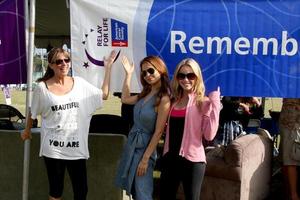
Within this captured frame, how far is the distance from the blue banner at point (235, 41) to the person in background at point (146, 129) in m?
0.80

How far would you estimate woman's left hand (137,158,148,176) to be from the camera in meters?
3.61

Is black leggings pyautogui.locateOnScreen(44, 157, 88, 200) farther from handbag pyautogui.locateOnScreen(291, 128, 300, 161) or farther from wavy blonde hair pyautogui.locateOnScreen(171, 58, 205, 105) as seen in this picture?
handbag pyautogui.locateOnScreen(291, 128, 300, 161)

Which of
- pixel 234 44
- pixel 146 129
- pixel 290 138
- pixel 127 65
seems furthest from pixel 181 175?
pixel 290 138

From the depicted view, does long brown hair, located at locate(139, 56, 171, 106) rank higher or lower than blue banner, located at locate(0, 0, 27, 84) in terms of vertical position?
lower

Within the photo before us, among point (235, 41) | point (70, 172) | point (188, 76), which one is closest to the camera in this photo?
point (188, 76)

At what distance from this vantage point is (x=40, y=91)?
3.77 metres

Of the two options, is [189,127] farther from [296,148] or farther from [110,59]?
[296,148]

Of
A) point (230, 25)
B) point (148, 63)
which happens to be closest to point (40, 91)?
point (148, 63)

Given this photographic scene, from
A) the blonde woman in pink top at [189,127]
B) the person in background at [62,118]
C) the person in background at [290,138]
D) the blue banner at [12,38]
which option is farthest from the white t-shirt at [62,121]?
the person in background at [290,138]

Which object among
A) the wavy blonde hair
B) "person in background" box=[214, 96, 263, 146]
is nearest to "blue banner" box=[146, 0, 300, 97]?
the wavy blonde hair

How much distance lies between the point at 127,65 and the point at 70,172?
3.79ft

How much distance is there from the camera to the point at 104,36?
4.46 m

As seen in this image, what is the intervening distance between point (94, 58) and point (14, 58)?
0.91 m

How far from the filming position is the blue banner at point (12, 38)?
15.2ft
